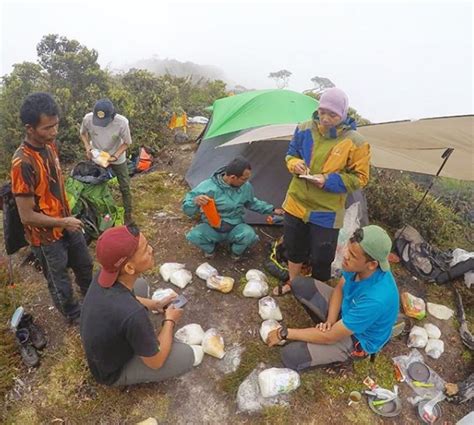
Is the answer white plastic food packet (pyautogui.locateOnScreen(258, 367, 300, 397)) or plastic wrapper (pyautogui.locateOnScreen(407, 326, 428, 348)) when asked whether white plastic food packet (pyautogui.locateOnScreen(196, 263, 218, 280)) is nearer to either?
white plastic food packet (pyautogui.locateOnScreen(258, 367, 300, 397))

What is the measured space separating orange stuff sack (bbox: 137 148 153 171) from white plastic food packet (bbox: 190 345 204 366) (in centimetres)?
391

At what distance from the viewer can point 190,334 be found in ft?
9.67

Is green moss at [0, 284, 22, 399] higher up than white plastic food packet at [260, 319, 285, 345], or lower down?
lower down

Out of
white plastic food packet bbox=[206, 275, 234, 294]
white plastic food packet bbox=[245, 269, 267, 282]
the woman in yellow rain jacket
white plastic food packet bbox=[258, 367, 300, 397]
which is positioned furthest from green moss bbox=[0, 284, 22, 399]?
the woman in yellow rain jacket

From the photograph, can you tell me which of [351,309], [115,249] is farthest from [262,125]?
[115,249]

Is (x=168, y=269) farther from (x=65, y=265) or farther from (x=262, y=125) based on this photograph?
(x=262, y=125)

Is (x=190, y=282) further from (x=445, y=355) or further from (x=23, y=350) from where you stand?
(x=445, y=355)

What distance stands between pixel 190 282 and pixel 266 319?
86 cm

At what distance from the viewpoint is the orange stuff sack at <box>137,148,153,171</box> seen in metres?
6.03

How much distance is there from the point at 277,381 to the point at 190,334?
31.7 inches

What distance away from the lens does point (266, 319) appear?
322cm

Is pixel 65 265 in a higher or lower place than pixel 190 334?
higher

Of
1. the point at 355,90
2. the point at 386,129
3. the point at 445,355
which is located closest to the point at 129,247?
the point at 386,129

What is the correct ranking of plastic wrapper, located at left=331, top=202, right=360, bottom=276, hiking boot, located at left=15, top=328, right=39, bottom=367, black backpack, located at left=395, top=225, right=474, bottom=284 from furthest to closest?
black backpack, located at left=395, top=225, right=474, bottom=284
plastic wrapper, located at left=331, top=202, right=360, bottom=276
hiking boot, located at left=15, top=328, right=39, bottom=367
